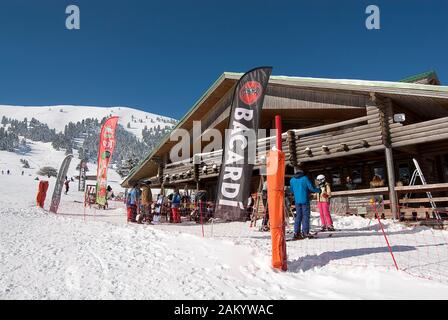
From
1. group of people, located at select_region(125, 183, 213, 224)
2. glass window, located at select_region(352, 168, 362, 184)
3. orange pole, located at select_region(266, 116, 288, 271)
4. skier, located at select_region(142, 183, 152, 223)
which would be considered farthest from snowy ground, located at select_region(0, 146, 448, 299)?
glass window, located at select_region(352, 168, 362, 184)

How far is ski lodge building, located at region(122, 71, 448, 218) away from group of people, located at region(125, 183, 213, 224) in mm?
3692

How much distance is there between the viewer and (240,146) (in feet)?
29.9

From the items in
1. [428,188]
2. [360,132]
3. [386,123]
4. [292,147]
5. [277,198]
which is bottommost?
[277,198]

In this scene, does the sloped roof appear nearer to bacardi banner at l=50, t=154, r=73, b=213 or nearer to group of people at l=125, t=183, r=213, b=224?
group of people at l=125, t=183, r=213, b=224

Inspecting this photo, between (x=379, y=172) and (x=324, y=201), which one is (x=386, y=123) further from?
(x=324, y=201)

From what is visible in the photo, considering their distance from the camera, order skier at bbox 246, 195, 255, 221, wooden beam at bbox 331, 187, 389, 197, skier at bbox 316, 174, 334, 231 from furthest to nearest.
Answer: skier at bbox 246, 195, 255, 221
wooden beam at bbox 331, 187, 389, 197
skier at bbox 316, 174, 334, 231

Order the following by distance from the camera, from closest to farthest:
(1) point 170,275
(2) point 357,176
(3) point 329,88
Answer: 1. (1) point 170,275
2. (3) point 329,88
3. (2) point 357,176

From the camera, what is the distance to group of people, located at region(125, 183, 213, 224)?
12883 mm

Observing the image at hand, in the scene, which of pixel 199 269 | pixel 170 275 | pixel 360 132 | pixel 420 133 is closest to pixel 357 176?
pixel 360 132

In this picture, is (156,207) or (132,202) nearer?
(132,202)

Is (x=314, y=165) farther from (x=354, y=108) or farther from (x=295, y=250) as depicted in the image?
(x=295, y=250)

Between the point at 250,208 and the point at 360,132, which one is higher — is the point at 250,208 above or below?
below

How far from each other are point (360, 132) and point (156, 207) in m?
Answer: 9.26
